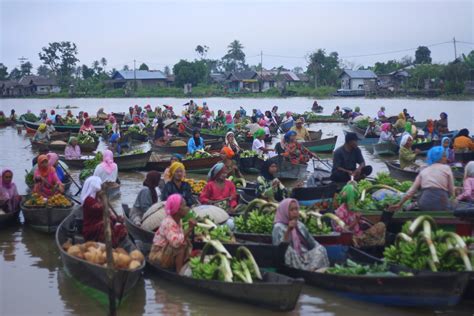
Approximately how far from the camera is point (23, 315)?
23.3 ft

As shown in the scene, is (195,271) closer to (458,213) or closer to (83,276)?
(83,276)

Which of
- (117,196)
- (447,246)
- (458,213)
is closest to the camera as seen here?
(447,246)

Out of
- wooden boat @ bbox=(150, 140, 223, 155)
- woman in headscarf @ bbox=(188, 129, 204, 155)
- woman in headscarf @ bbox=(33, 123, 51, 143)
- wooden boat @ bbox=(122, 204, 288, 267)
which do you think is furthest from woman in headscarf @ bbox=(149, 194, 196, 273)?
woman in headscarf @ bbox=(33, 123, 51, 143)

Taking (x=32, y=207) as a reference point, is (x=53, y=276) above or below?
below

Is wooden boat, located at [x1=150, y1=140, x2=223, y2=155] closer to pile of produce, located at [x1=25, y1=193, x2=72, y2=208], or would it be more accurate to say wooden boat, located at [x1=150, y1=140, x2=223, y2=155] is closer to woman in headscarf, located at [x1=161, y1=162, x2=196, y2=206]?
pile of produce, located at [x1=25, y1=193, x2=72, y2=208]

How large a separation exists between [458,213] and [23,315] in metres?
5.22

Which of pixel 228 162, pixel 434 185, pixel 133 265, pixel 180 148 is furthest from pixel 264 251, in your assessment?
pixel 180 148

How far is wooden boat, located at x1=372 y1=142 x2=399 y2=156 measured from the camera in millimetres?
19361

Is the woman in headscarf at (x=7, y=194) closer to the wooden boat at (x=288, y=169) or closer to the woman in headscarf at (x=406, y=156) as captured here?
the wooden boat at (x=288, y=169)

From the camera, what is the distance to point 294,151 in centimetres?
1445

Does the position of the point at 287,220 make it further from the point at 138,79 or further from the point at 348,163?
the point at 138,79

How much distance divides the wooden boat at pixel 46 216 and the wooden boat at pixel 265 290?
3.83m

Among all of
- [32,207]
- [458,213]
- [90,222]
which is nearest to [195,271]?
[90,222]

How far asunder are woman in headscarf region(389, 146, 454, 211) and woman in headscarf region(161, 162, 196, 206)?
2.85m
